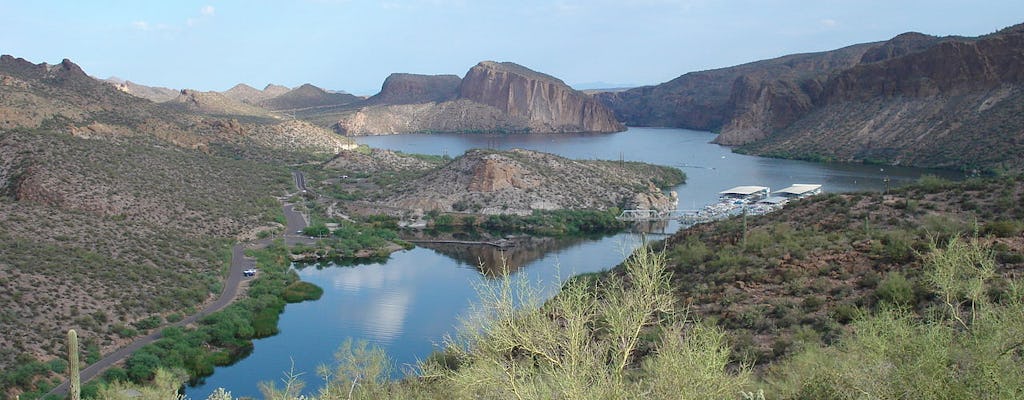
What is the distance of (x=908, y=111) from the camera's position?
10856 cm

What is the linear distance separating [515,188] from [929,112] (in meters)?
67.4

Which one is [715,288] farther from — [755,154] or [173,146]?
[755,154]

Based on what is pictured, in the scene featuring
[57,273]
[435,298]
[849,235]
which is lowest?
[435,298]

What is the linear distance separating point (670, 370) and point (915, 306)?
10356 mm

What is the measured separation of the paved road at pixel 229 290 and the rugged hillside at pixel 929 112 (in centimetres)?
6616

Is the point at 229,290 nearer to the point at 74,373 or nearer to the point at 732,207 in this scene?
the point at 74,373

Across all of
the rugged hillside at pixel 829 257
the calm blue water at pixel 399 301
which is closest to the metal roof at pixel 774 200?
the calm blue water at pixel 399 301

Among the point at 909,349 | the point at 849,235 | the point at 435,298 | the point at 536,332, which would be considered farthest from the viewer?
the point at 435,298

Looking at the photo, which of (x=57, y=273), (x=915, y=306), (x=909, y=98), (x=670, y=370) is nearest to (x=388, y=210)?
(x=57, y=273)

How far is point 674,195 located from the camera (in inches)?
2931

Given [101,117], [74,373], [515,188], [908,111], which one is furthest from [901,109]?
[74,373]

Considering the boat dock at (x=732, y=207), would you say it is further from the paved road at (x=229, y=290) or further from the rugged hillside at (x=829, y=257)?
the rugged hillside at (x=829, y=257)

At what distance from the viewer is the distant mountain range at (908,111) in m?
90.6

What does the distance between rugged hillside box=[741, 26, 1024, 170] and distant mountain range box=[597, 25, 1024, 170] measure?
144 millimetres
